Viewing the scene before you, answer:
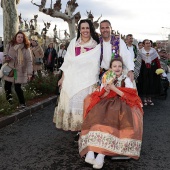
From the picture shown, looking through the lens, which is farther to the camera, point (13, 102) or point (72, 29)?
point (72, 29)

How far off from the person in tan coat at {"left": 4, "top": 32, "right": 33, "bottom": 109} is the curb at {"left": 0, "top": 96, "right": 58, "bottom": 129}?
0.23m

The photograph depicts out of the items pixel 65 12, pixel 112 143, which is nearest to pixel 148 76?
pixel 112 143

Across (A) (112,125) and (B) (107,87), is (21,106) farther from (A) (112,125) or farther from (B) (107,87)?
(A) (112,125)

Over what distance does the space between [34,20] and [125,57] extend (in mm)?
37621

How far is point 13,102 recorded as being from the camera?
8.20m

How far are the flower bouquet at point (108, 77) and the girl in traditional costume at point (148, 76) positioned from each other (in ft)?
17.4

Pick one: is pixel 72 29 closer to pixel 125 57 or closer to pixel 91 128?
pixel 125 57

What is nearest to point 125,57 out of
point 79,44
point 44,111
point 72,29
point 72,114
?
point 79,44

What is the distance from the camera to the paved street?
4.36m

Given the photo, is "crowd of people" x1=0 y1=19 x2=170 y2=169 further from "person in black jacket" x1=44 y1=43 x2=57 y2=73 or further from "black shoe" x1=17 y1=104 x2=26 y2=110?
"person in black jacket" x1=44 y1=43 x2=57 y2=73

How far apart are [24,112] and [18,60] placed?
1.23m

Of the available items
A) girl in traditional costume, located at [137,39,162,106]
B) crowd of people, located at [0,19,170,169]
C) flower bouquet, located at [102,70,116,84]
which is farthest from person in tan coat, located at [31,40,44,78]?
flower bouquet, located at [102,70,116,84]

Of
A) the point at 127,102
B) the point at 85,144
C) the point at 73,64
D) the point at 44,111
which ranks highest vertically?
the point at 73,64

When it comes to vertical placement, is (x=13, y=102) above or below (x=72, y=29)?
below
